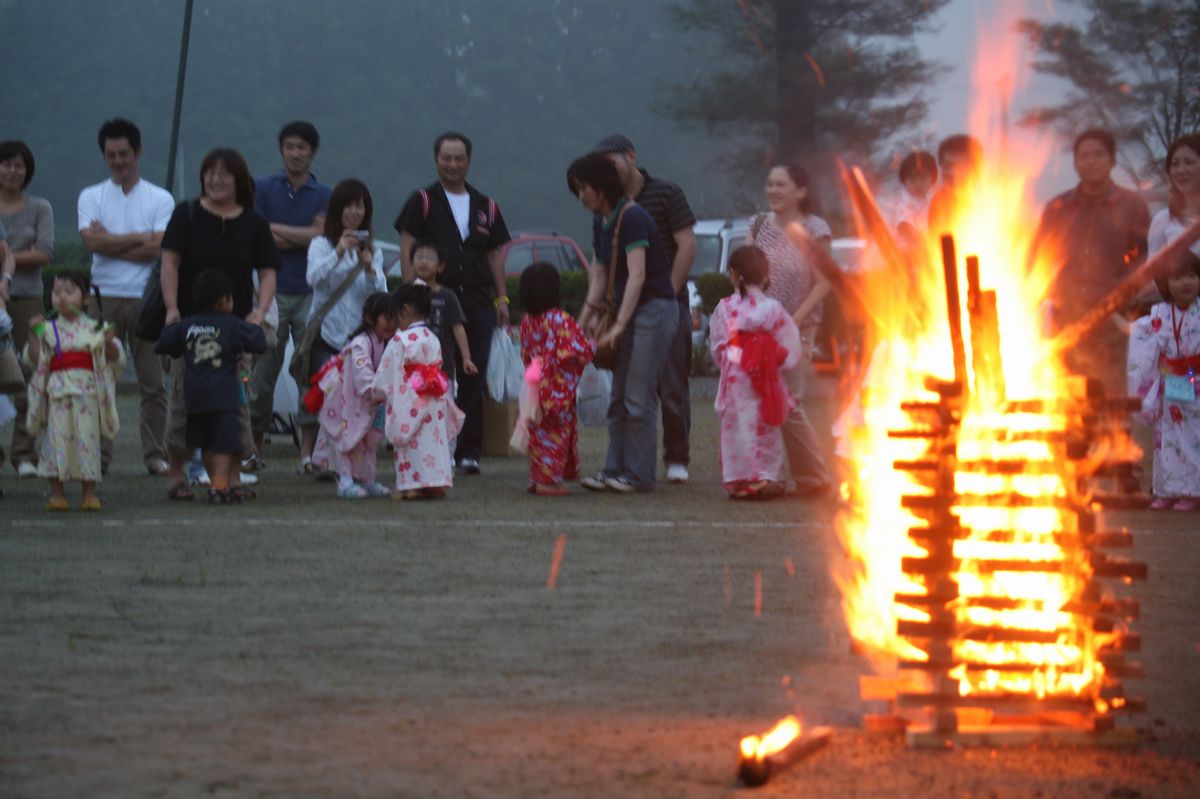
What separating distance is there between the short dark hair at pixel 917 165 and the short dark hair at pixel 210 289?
12.9 ft

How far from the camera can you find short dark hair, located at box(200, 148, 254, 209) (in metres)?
11.4

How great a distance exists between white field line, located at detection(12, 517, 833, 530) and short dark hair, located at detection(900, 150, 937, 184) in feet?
8.22

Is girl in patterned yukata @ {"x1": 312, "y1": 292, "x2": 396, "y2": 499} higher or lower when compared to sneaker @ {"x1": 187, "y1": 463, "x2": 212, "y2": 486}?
higher

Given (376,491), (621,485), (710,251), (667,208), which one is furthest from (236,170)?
(710,251)

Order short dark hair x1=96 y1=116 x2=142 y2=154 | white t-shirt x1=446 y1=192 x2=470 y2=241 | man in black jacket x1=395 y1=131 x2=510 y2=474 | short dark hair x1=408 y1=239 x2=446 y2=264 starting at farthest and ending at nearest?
white t-shirt x1=446 y1=192 x2=470 y2=241 → man in black jacket x1=395 y1=131 x2=510 y2=474 → short dark hair x1=96 y1=116 x2=142 y2=154 → short dark hair x1=408 y1=239 x2=446 y2=264

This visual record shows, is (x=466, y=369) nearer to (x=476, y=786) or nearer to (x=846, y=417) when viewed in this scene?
(x=846, y=417)

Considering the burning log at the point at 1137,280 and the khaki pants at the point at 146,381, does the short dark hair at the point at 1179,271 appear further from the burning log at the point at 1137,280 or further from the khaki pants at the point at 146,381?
the khaki pants at the point at 146,381

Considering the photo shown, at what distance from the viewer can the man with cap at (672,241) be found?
11.9 m

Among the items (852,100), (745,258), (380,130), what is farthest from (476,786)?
(380,130)

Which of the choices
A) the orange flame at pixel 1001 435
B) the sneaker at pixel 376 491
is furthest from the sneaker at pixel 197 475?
the orange flame at pixel 1001 435

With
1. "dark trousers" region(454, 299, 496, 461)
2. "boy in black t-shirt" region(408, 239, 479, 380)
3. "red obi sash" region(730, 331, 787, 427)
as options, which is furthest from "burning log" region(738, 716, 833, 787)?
"dark trousers" region(454, 299, 496, 461)

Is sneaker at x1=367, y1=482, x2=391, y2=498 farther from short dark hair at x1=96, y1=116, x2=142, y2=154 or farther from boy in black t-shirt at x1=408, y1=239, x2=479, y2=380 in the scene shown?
short dark hair at x1=96, y1=116, x2=142, y2=154

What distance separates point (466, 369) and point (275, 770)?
27.0 ft

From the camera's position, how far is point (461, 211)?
13.2 metres
